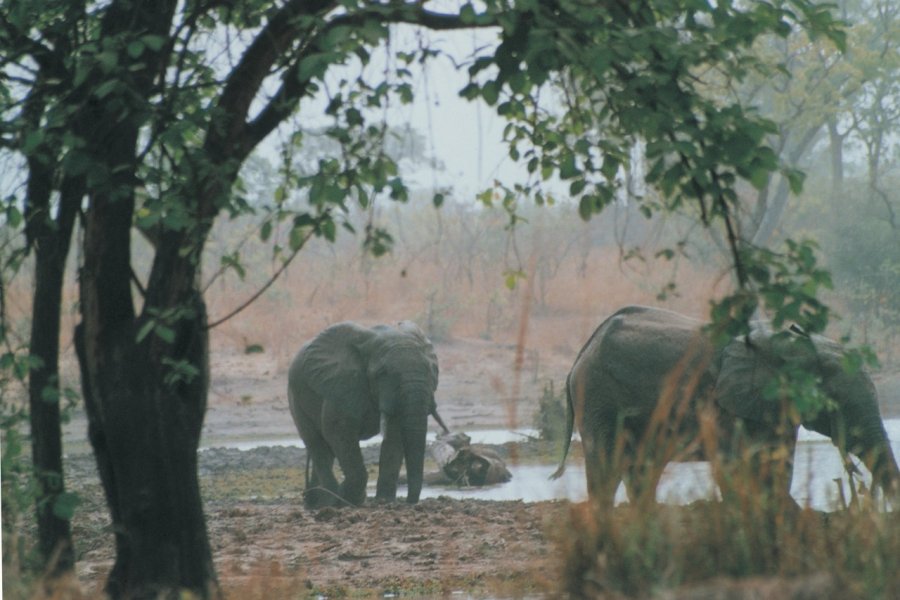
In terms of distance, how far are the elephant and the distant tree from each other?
5571 millimetres

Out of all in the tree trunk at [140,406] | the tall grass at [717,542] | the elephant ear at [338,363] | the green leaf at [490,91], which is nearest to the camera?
the tall grass at [717,542]

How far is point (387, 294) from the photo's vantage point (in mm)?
28703

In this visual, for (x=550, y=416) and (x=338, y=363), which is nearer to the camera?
(x=338, y=363)

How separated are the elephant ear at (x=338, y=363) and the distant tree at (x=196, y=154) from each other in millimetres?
6136

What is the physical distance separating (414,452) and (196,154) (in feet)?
21.0

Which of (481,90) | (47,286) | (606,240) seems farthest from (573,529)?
(606,240)

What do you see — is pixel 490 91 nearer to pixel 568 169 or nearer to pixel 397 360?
pixel 568 169

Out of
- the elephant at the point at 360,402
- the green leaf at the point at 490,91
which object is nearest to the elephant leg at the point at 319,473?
the elephant at the point at 360,402

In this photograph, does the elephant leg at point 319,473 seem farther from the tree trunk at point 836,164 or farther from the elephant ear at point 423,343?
the tree trunk at point 836,164

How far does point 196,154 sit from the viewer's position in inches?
178

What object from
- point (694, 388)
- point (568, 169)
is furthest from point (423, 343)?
point (568, 169)

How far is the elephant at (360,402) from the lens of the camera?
10977mm

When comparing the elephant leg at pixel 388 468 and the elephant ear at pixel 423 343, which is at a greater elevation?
the elephant ear at pixel 423 343

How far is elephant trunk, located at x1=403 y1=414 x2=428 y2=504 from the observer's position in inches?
414
